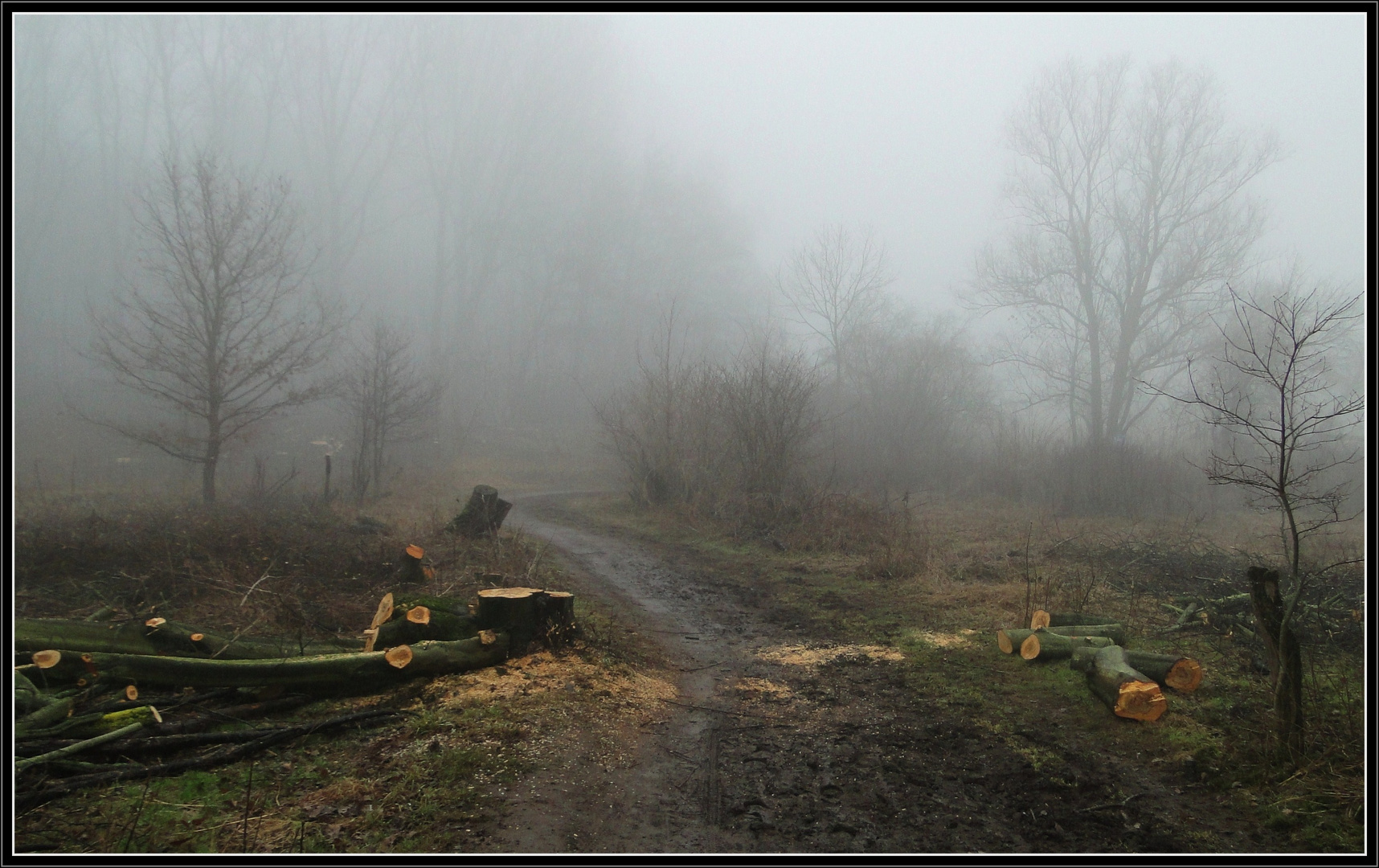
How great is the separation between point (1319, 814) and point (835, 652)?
4.00 metres

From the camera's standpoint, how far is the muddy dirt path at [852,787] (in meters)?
3.51

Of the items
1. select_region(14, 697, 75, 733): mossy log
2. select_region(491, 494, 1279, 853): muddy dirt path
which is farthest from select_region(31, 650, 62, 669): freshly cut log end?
select_region(491, 494, 1279, 853): muddy dirt path

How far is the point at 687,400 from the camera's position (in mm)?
18953

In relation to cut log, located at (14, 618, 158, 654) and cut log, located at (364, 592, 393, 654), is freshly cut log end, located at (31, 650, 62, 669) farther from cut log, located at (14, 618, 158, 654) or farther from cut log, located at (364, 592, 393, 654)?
cut log, located at (364, 592, 393, 654)

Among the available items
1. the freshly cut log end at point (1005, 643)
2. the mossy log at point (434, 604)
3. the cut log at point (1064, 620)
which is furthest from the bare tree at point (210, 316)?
the cut log at point (1064, 620)

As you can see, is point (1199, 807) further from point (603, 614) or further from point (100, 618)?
point (100, 618)

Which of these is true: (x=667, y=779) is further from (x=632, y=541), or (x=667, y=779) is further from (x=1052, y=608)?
(x=632, y=541)

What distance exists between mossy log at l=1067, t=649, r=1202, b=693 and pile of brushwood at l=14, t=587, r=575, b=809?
4.56m

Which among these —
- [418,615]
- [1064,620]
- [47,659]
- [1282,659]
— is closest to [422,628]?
[418,615]

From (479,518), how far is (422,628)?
6216 millimetres

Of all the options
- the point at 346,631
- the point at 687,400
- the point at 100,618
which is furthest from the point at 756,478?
the point at 100,618

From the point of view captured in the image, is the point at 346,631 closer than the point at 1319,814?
No

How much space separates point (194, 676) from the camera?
4.55 meters

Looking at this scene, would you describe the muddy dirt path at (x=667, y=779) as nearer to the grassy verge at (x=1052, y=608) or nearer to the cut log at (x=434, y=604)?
the grassy verge at (x=1052, y=608)
